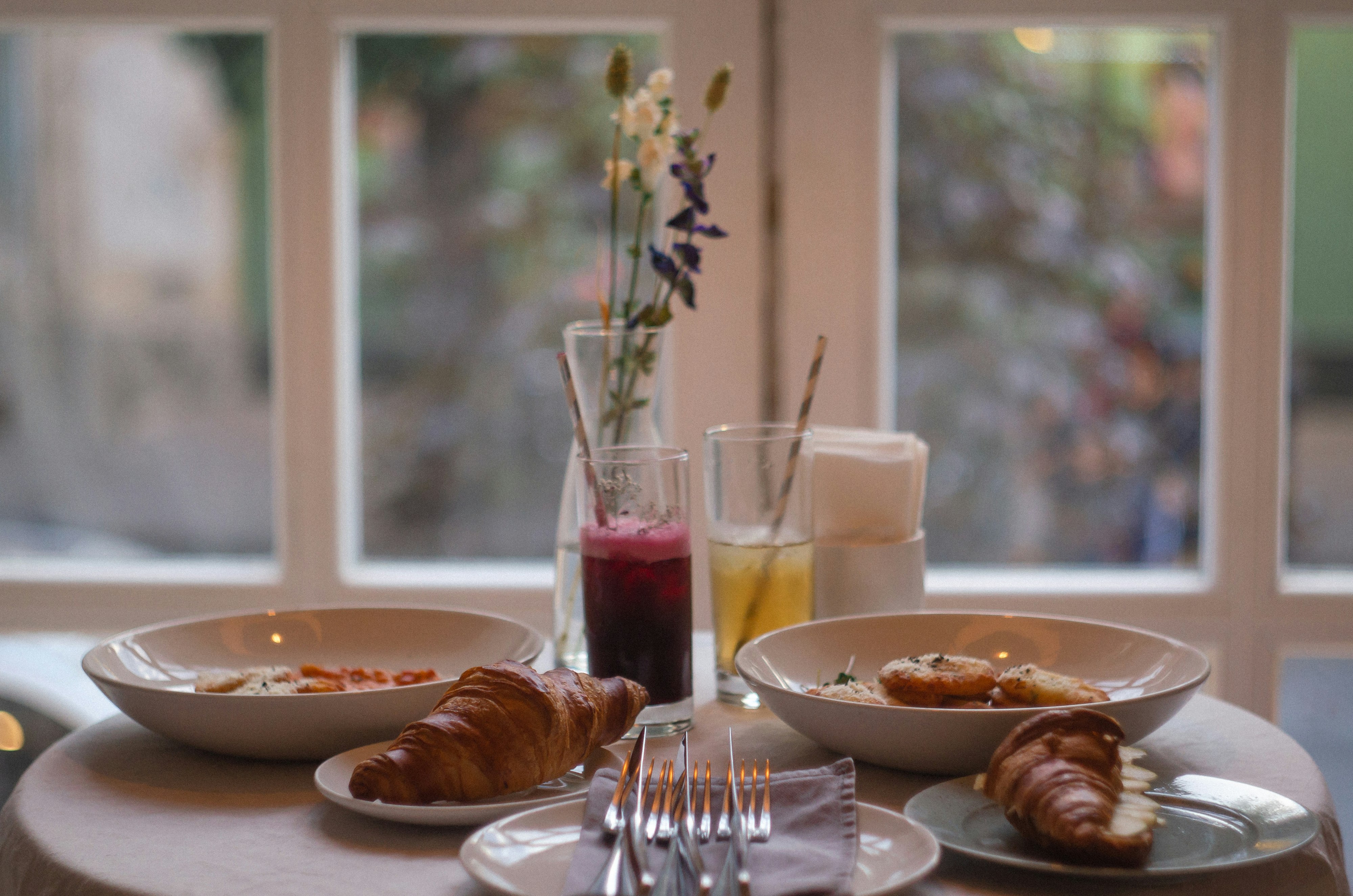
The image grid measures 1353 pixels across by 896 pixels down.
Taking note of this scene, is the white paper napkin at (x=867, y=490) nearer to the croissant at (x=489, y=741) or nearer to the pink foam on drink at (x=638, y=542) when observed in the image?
the pink foam on drink at (x=638, y=542)

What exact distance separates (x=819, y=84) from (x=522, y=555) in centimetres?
101

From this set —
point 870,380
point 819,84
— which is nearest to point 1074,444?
point 870,380

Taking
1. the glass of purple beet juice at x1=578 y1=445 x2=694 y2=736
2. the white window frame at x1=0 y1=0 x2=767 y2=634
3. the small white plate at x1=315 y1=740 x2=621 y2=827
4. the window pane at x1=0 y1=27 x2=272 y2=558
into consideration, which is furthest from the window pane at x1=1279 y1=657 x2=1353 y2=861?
the window pane at x1=0 y1=27 x2=272 y2=558

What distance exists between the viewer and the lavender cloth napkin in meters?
0.60

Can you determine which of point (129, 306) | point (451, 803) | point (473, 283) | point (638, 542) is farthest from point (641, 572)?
point (129, 306)

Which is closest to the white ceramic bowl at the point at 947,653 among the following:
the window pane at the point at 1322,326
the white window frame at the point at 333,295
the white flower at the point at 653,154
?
the white flower at the point at 653,154

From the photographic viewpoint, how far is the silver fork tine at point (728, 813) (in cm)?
67

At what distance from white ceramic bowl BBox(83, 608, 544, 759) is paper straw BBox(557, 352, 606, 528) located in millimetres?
144

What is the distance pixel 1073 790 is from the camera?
2.11ft

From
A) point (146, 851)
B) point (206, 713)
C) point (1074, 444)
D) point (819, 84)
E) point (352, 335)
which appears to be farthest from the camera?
point (1074, 444)

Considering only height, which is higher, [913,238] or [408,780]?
[913,238]

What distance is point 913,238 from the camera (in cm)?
213

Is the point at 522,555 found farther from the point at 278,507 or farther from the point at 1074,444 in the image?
the point at 1074,444

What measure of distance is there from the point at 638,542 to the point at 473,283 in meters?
1.47
